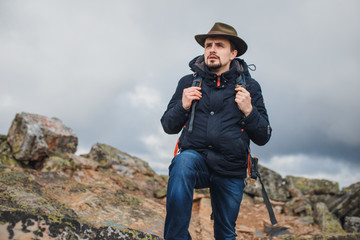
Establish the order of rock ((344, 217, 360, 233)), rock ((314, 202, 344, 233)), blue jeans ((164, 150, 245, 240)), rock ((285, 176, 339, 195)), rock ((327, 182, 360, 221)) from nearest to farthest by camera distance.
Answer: blue jeans ((164, 150, 245, 240)), rock ((314, 202, 344, 233)), rock ((344, 217, 360, 233)), rock ((327, 182, 360, 221)), rock ((285, 176, 339, 195))

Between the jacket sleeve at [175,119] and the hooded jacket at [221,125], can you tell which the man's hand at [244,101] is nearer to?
the hooded jacket at [221,125]

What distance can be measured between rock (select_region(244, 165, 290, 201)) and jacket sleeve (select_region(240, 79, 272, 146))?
11.1m

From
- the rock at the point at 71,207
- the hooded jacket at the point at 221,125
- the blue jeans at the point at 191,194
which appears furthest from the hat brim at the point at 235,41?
the rock at the point at 71,207

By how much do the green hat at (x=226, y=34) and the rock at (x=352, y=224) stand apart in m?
10.9

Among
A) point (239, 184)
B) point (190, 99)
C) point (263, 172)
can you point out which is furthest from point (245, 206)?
point (190, 99)

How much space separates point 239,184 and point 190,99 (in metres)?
1.68

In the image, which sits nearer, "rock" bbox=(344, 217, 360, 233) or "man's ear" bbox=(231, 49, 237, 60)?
"man's ear" bbox=(231, 49, 237, 60)

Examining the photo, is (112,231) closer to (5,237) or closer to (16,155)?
(5,237)

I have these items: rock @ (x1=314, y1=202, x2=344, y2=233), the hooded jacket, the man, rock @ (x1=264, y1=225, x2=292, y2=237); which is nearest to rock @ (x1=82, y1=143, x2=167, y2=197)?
rock @ (x1=264, y1=225, x2=292, y2=237)

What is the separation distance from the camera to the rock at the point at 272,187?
15.1 meters

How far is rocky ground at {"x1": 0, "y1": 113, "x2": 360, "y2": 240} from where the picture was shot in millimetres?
4239

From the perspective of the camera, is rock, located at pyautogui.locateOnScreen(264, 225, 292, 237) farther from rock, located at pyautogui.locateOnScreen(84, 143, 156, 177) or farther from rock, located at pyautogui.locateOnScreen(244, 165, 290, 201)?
rock, located at pyautogui.locateOnScreen(84, 143, 156, 177)

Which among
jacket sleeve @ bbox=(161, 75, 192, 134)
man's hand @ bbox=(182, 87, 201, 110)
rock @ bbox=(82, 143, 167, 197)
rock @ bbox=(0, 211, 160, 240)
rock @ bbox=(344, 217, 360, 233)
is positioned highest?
rock @ bbox=(82, 143, 167, 197)

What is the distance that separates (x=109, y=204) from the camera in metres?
8.23
